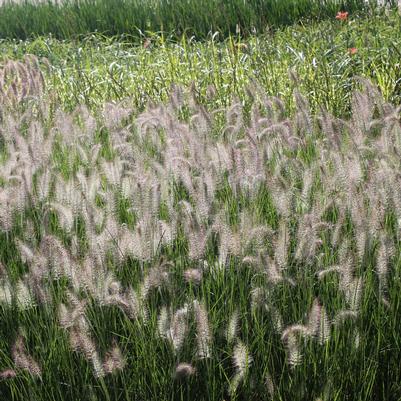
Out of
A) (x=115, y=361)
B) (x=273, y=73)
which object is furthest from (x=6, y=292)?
(x=273, y=73)

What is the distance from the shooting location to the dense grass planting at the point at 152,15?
354 inches

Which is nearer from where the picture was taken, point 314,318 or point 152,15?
point 314,318

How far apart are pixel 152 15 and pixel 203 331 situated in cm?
839

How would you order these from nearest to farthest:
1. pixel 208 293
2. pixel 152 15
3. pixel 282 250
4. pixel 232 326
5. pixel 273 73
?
pixel 232 326
pixel 282 250
pixel 208 293
pixel 273 73
pixel 152 15

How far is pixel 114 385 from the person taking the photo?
1.87 meters

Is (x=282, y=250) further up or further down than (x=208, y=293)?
further up

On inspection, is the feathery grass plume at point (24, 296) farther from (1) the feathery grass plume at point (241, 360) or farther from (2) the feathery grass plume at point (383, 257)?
(2) the feathery grass plume at point (383, 257)

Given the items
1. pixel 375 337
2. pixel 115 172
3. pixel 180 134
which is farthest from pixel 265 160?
pixel 375 337

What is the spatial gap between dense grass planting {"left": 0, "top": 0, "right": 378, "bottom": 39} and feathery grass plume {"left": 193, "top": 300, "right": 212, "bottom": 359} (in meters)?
6.90

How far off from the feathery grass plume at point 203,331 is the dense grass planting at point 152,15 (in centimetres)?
690

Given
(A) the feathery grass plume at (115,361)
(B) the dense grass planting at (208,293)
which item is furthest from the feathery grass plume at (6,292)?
(A) the feathery grass plume at (115,361)

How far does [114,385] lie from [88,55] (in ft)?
18.6

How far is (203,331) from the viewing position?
1.76 m

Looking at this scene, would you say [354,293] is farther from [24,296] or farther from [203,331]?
[24,296]
